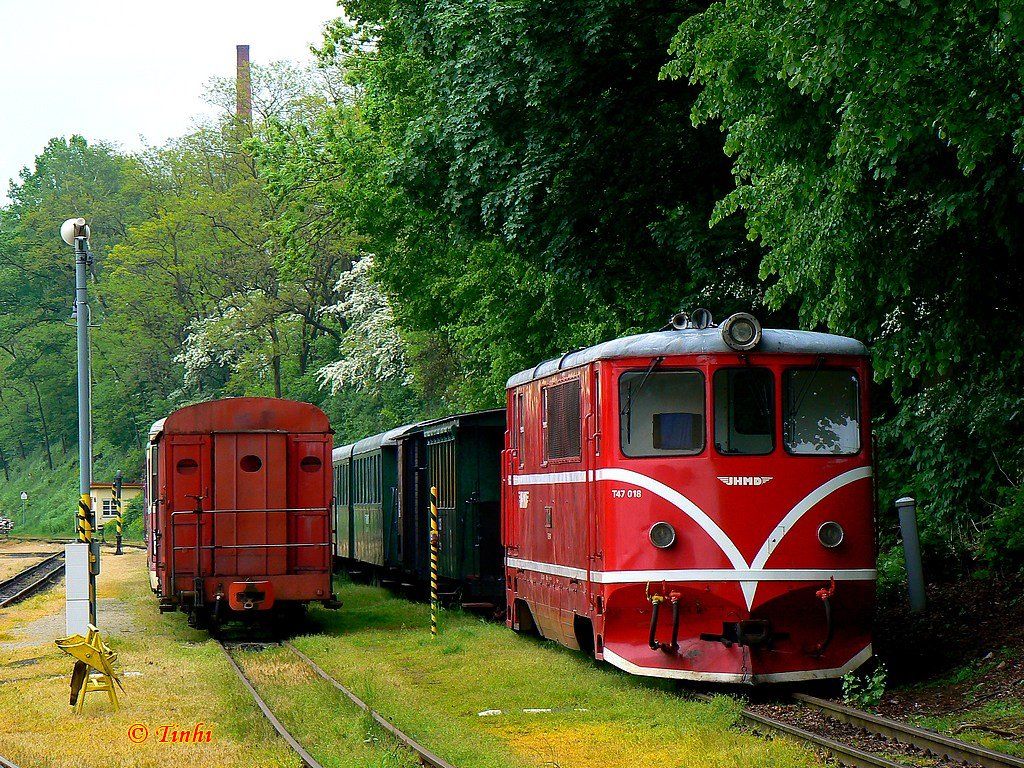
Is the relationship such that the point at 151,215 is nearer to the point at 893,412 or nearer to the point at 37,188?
the point at 37,188

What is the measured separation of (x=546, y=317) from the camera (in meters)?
29.7

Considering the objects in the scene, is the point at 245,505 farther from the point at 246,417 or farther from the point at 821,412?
the point at 821,412

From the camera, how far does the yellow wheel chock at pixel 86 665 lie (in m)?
13.0

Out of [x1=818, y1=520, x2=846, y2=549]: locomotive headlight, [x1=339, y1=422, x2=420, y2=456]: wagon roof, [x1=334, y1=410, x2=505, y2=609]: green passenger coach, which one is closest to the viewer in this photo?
[x1=818, y1=520, x2=846, y2=549]: locomotive headlight

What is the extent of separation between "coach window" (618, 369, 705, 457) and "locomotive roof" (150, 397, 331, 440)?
7227mm

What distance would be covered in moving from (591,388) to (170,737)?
473 centimetres

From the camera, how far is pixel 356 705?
1259cm

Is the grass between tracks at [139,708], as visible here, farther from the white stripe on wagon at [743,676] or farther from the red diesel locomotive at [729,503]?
the red diesel locomotive at [729,503]

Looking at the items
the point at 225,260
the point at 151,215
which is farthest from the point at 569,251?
the point at 151,215

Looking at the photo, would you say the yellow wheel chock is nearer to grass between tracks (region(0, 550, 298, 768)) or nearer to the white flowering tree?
grass between tracks (region(0, 550, 298, 768))

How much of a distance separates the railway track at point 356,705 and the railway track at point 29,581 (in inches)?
573

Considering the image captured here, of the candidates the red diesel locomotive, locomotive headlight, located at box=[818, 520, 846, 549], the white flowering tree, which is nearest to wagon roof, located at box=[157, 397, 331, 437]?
the red diesel locomotive

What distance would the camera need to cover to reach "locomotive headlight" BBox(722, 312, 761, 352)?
496 inches

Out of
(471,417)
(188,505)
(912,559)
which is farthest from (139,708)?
(471,417)
